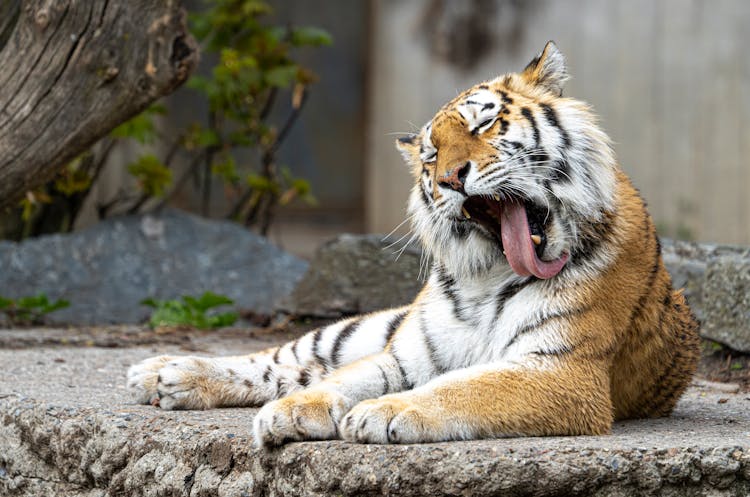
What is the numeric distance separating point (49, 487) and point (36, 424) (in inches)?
8.5

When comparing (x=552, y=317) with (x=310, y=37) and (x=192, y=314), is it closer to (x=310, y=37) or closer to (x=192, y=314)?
(x=192, y=314)

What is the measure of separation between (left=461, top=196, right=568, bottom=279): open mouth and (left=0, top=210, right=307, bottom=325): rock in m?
3.73

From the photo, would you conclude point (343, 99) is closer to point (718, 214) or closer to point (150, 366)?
point (718, 214)

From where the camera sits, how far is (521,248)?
2.87 m

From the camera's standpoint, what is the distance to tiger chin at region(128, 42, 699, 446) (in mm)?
2621

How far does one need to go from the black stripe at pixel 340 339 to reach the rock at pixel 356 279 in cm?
202

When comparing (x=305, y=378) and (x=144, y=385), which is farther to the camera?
(x=305, y=378)

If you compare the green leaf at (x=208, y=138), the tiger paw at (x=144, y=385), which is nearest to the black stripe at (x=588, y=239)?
the tiger paw at (x=144, y=385)

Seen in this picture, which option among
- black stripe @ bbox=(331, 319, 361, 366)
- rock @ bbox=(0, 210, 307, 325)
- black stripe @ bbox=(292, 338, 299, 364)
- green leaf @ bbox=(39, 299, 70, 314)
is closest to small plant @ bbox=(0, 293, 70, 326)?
green leaf @ bbox=(39, 299, 70, 314)

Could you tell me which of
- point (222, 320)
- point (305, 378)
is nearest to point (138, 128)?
point (222, 320)

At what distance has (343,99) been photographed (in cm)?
796

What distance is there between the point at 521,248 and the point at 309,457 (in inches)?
32.5

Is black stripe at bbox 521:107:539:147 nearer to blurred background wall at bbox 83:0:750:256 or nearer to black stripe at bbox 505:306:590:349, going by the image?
black stripe at bbox 505:306:590:349

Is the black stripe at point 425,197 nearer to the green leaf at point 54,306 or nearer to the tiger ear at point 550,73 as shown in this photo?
the tiger ear at point 550,73
